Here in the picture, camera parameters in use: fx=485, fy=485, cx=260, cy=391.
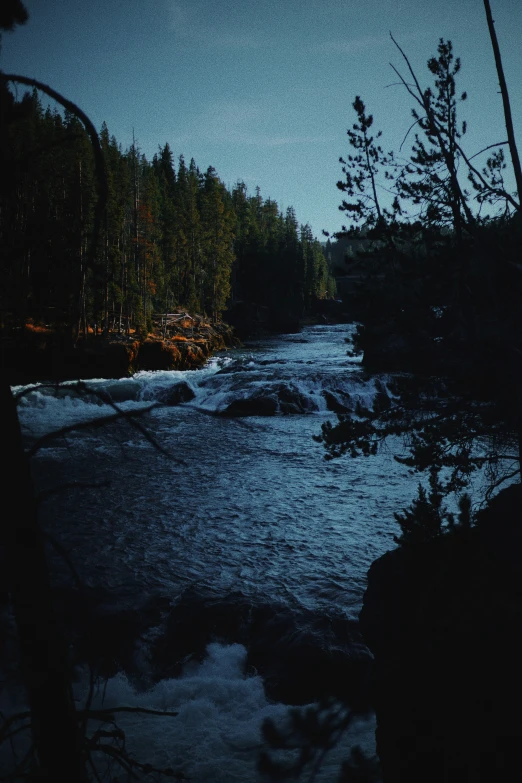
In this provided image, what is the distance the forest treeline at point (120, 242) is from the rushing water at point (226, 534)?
23.2 inches

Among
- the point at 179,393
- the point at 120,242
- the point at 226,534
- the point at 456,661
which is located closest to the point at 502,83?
the point at 456,661

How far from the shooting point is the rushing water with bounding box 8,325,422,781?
679 cm

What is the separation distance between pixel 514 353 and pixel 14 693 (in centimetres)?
774

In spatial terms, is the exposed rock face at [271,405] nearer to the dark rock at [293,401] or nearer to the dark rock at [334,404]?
the dark rock at [293,401]

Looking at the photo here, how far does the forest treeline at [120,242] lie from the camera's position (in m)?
2.25

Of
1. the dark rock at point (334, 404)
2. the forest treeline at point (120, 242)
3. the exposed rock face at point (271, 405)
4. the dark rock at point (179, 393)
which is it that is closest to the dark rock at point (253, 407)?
the exposed rock face at point (271, 405)

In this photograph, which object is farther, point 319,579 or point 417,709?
point 319,579

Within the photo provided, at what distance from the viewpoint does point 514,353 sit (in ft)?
20.0

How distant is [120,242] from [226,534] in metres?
39.8

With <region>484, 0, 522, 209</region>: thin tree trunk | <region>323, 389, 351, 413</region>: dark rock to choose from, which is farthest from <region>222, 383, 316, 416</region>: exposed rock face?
<region>484, 0, 522, 209</region>: thin tree trunk

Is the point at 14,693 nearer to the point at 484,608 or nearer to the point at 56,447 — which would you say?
the point at 484,608

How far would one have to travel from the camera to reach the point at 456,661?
468cm

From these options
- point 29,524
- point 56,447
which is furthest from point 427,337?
point 56,447

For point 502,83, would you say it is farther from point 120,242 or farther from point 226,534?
point 120,242
